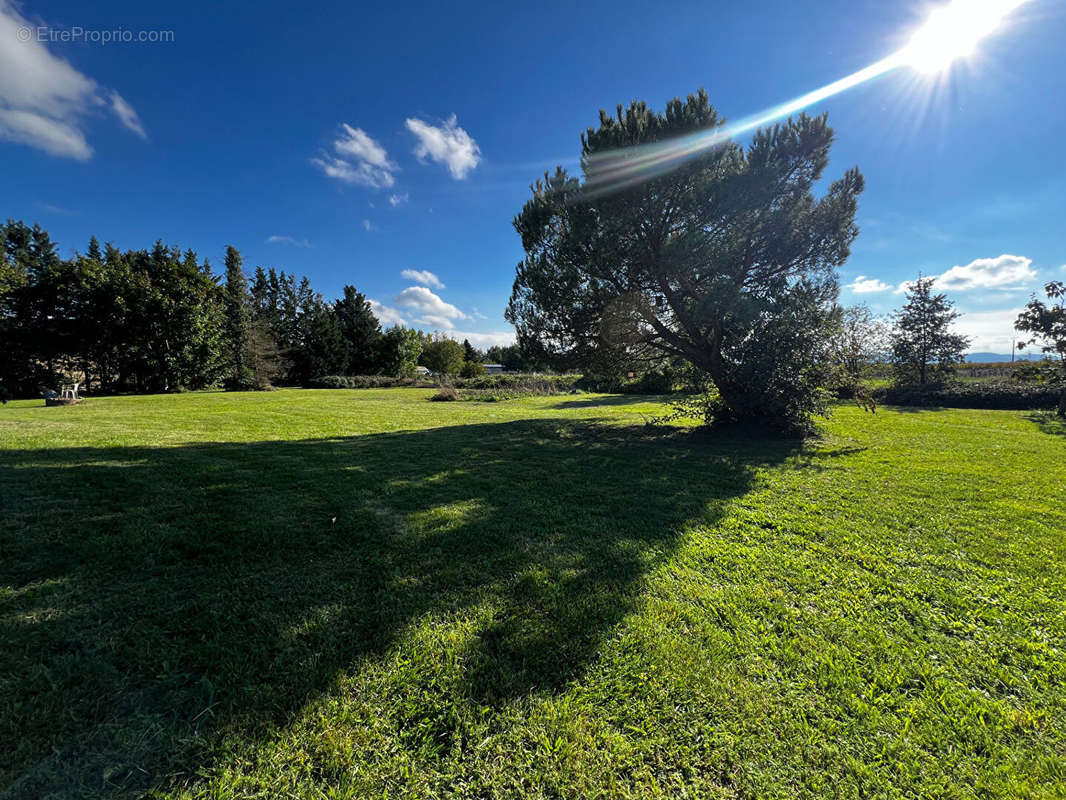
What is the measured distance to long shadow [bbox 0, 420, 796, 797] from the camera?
4.90ft

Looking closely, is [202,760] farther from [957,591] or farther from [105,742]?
[957,591]

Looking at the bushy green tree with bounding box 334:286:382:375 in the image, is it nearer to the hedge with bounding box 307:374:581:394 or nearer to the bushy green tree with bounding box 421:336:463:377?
the hedge with bounding box 307:374:581:394

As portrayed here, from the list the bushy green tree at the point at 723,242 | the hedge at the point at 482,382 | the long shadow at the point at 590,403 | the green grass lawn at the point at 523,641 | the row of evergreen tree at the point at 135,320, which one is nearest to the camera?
the green grass lawn at the point at 523,641

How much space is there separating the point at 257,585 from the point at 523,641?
5.57 feet

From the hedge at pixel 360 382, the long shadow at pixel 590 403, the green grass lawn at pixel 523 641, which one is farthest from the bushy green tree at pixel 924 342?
the hedge at pixel 360 382

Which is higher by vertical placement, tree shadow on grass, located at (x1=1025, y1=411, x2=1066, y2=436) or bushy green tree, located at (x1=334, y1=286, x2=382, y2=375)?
bushy green tree, located at (x1=334, y1=286, x2=382, y2=375)

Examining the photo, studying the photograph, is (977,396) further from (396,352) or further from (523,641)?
(396,352)

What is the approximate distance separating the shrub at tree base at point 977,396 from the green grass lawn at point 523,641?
14615 mm

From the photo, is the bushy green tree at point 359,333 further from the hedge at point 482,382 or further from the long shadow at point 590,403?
the long shadow at point 590,403

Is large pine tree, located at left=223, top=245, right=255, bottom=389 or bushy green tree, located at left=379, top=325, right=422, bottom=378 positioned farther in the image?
bushy green tree, located at left=379, top=325, right=422, bottom=378

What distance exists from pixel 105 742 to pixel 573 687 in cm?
173

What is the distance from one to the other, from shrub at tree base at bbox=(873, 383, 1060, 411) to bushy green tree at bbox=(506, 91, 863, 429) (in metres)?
12.6

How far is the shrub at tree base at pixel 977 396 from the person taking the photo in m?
13.6

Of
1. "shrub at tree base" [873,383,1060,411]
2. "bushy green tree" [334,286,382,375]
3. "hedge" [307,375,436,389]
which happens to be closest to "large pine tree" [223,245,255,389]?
"hedge" [307,375,436,389]
